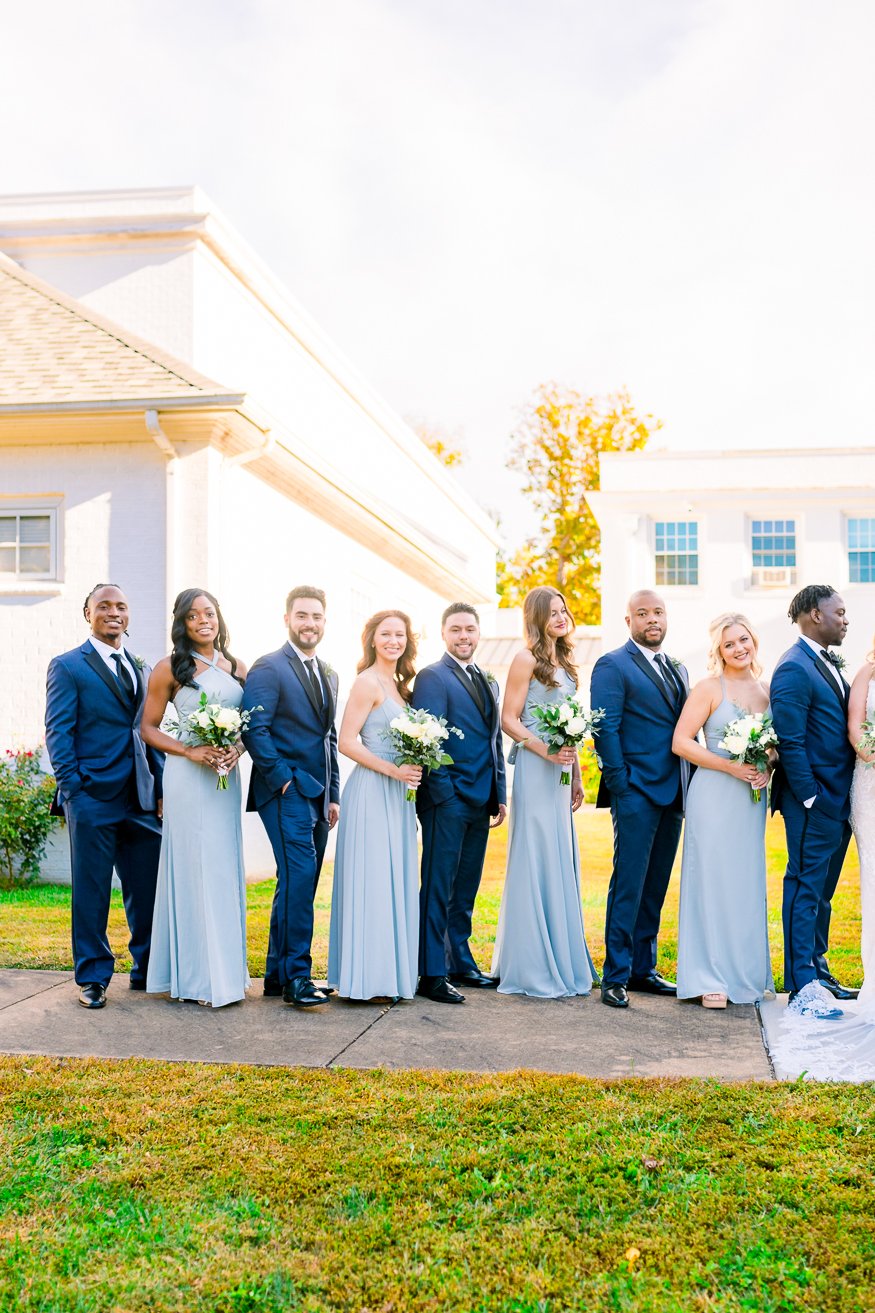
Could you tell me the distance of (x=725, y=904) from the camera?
705 cm

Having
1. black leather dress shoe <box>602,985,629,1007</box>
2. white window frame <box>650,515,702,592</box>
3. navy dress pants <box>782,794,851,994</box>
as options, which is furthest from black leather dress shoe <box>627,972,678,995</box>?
white window frame <box>650,515,702,592</box>

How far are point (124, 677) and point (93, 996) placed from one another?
6.17ft

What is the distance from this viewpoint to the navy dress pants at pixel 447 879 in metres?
7.25

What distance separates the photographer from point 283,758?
7051 mm

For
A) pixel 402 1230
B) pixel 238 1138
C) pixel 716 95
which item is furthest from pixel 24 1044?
pixel 716 95

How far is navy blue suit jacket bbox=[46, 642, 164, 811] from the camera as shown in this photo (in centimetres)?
704

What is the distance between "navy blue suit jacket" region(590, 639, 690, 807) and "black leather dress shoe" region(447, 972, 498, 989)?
1.36 m

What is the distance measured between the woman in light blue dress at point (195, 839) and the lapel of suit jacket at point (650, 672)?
2.40 metres

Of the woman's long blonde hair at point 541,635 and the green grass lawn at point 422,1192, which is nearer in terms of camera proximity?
the green grass lawn at point 422,1192

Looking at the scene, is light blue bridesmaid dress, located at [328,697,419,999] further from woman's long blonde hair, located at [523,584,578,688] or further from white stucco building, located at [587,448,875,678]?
white stucco building, located at [587,448,875,678]

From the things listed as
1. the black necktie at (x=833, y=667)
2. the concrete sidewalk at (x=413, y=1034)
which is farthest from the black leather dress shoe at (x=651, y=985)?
the black necktie at (x=833, y=667)

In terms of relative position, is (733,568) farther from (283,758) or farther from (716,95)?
(283,758)

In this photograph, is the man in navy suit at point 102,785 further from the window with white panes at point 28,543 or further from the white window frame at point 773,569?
the white window frame at point 773,569

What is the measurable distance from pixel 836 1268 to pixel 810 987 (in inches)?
121
